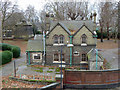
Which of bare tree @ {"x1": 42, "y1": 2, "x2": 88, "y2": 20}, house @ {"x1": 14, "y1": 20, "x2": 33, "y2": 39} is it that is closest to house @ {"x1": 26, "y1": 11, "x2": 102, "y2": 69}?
bare tree @ {"x1": 42, "y1": 2, "x2": 88, "y2": 20}

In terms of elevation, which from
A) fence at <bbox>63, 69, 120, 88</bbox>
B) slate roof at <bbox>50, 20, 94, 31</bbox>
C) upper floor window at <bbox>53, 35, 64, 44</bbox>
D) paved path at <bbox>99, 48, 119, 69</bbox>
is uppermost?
slate roof at <bbox>50, 20, 94, 31</bbox>

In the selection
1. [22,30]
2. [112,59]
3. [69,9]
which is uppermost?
[69,9]

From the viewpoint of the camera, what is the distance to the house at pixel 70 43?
16.5 m

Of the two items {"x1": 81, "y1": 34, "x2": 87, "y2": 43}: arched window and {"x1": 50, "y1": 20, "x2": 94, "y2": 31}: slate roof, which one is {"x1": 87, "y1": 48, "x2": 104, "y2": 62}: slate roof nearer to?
{"x1": 81, "y1": 34, "x2": 87, "y2": 43}: arched window

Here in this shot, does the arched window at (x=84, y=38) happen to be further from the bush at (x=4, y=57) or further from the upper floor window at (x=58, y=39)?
the bush at (x=4, y=57)

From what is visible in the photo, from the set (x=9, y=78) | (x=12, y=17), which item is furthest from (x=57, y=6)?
(x=9, y=78)

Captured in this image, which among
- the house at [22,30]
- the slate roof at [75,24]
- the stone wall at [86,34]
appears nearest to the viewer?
the stone wall at [86,34]

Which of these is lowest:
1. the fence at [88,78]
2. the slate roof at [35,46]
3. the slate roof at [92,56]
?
the fence at [88,78]

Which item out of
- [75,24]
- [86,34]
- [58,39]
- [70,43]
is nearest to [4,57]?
[58,39]

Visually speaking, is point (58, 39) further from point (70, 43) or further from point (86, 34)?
point (86, 34)

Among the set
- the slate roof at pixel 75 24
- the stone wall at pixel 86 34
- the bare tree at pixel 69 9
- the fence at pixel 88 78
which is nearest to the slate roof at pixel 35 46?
the slate roof at pixel 75 24

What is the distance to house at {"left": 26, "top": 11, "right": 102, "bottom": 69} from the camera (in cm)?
1652

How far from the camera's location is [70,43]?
16688 millimetres

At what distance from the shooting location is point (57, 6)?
127ft
